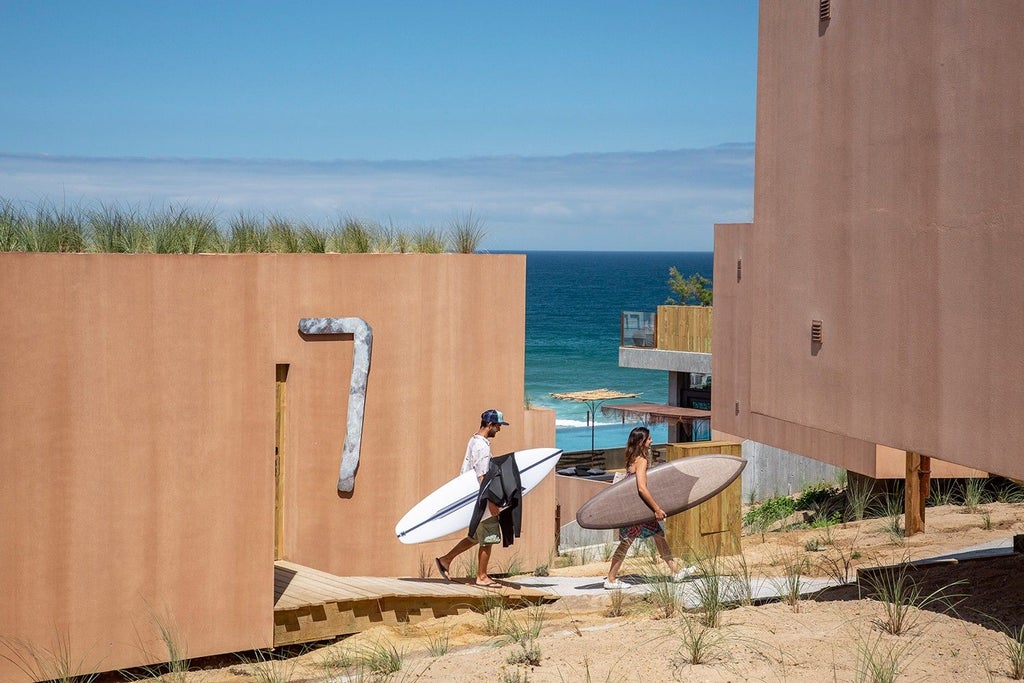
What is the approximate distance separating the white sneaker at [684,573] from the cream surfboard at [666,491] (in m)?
0.52

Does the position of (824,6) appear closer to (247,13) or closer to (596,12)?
(247,13)

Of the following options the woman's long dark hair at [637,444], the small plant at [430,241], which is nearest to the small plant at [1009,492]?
the woman's long dark hair at [637,444]

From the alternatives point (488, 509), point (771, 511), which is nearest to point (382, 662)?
point (488, 509)

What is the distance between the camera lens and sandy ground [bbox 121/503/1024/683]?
19.8 feet

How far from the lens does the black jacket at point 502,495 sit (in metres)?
9.65

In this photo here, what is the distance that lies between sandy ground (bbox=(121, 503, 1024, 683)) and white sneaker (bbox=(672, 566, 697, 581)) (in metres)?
0.30

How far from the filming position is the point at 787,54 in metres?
9.47

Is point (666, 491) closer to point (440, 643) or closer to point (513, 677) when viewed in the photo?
point (440, 643)

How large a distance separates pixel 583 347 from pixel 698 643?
8111 centimetres

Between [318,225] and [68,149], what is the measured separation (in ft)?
286

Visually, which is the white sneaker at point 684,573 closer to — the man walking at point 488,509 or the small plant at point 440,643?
the man walking at point 488,509

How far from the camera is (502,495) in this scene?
31.6 ft

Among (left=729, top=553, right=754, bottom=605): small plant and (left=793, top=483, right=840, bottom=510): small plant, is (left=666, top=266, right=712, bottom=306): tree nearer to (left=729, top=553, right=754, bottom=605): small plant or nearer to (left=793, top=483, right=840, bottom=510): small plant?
(left=793, top=483, right=840, bottom=510): small plant

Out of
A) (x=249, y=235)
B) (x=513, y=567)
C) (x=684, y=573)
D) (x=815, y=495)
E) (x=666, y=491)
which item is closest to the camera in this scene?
(x=684, y=573)
